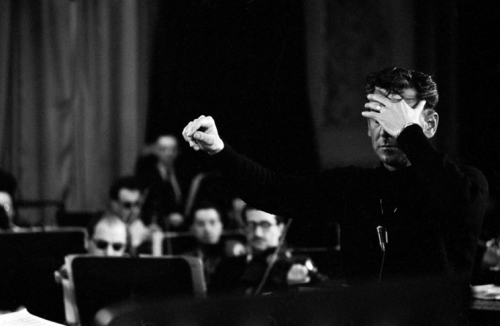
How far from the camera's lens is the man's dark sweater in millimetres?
1521

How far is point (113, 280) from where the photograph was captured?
203 centimetres

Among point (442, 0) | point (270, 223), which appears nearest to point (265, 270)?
point (270, 223)

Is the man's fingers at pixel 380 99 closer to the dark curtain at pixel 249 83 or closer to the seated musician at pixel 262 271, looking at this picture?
the seated musician at pixel 262 271

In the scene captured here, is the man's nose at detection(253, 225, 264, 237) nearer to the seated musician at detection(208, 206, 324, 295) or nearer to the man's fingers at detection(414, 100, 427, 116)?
the seated musician at detection(208, 206, 324, 295)

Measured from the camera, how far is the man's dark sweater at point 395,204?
1.52 m

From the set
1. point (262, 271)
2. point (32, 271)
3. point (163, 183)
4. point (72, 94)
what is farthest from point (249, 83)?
point (72, 94)

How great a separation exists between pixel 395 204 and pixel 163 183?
4205 mm

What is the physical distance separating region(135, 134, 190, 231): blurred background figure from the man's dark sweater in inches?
131

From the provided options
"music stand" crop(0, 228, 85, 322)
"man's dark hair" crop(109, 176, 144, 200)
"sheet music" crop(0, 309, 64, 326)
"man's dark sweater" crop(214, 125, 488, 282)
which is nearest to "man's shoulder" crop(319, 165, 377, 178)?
"man's dark sweater" crop(214, 125, 488, 282)

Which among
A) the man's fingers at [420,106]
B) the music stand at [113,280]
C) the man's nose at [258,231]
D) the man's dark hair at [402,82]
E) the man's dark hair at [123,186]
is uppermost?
the man's dark hair at [402,82]

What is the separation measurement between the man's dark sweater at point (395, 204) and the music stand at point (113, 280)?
0.31 metres

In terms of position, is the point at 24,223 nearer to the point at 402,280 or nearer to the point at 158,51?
the point at 158,51

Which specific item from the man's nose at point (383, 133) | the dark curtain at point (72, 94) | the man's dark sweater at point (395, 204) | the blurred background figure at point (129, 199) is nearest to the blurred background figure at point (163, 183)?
the blurred background figure at point (129, 199)

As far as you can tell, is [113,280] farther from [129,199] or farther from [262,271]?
[129,199]
